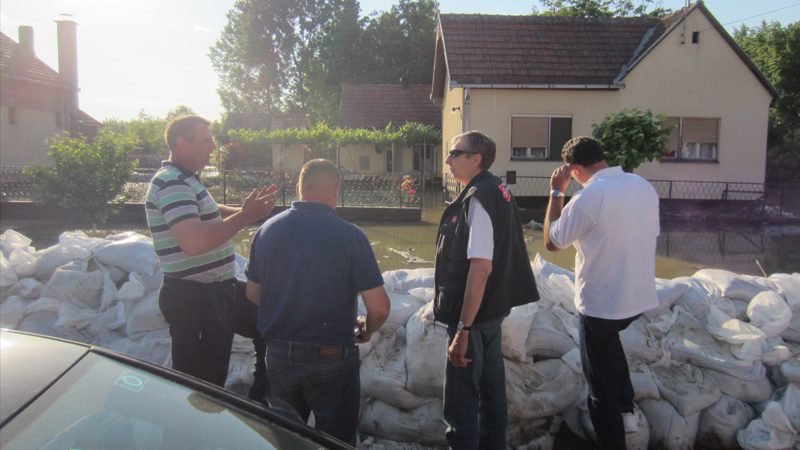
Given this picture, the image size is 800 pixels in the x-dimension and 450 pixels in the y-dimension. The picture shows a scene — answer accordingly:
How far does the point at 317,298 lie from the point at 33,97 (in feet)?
81.3

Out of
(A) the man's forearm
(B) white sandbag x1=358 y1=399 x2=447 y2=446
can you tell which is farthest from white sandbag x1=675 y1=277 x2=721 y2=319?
(B) white sandbag x1=358 y1=399 x2=447 y2=446

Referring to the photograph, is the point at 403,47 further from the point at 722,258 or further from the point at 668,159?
the point at 722,258

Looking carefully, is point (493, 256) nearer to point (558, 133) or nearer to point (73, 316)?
point (73, 316)

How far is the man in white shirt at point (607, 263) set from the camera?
9.52 ft

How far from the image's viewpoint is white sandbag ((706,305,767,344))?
3600 millimetres

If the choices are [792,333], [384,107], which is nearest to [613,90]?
[792,333]

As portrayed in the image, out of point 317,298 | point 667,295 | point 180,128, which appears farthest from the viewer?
point 667,295

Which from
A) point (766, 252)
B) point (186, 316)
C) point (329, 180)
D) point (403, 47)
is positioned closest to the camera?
point (329, 180)

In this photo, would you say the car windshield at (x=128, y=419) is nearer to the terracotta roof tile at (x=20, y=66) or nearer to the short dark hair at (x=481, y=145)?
the short dark hair at (x=481, y=145)

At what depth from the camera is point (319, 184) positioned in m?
2.55

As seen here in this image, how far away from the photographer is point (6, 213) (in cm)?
1362

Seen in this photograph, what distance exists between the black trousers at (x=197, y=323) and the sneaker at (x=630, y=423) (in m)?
2.11

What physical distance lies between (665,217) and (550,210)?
43.0 ft

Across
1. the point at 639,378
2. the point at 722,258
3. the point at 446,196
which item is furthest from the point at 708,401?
the point at 446,196
